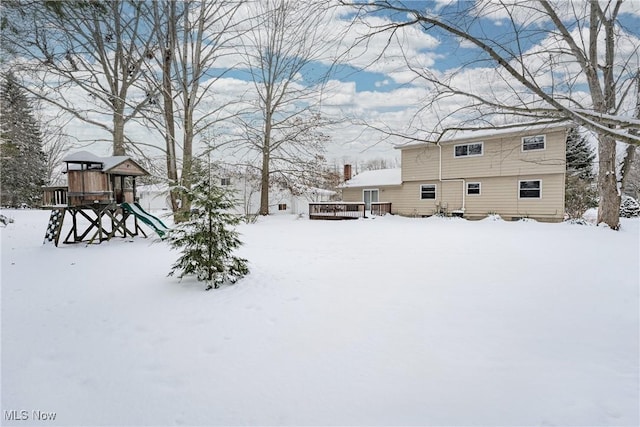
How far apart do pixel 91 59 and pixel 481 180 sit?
734 inches

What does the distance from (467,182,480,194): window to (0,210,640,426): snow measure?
12.7m

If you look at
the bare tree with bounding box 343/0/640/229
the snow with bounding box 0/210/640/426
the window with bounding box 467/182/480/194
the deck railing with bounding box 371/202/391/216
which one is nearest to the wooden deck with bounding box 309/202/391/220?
the deck railing with bounding box 371/202/391/216

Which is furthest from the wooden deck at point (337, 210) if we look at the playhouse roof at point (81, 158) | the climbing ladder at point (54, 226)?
the climbing ladder at point (54, 226)

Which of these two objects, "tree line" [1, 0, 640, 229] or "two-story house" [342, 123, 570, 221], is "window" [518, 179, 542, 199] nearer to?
"two-story house" [342, 123, 570, 221]

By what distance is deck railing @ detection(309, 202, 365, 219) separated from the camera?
1789cm

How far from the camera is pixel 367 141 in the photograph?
3.90m

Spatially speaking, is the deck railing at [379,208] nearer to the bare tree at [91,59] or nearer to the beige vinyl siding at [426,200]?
the beige vinyl siding at [426,200]

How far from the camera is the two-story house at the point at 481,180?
15.7m

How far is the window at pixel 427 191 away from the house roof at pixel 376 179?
1482mm

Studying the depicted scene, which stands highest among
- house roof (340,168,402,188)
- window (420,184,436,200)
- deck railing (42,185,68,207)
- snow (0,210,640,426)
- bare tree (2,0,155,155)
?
bare tree (2,0,155,155)

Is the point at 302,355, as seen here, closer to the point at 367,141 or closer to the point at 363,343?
the point at 363,343

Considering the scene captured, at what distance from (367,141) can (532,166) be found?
15.7 m

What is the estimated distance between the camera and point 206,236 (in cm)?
468

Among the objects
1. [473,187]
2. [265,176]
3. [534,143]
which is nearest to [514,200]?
[473,187]
